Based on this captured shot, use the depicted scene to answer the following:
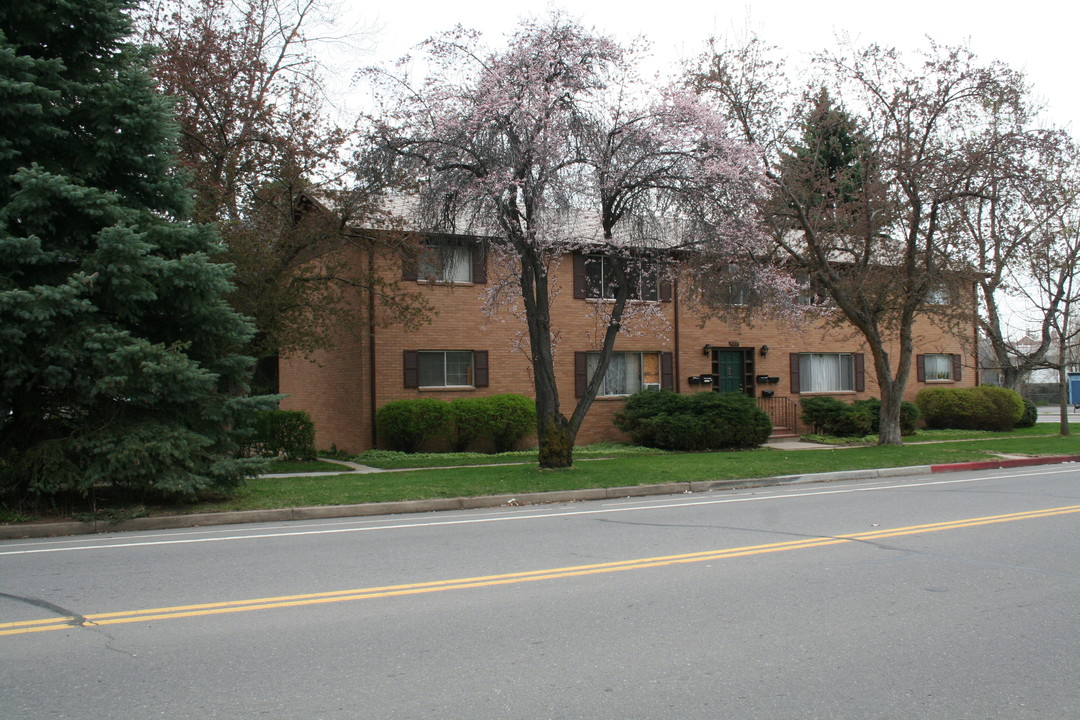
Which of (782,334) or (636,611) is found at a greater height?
(782,334)

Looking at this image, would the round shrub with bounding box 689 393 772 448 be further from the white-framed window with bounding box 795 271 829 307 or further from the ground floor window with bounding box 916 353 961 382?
the ground floor window with bounding box 916 353 961 382

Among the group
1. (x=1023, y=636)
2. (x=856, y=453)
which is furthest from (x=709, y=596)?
(x=856, y=453)

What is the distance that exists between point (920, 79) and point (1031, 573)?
1521cm

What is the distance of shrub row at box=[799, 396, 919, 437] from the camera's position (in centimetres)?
2503

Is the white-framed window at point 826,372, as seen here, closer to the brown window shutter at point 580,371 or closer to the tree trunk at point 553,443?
the brown window shutter at point 580,371

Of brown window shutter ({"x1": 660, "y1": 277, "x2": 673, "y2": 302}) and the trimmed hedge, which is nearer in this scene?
the trimmed hedge

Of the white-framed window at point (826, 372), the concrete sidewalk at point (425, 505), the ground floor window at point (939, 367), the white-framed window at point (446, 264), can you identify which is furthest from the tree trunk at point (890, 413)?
the white-framed window at point (446, 264)

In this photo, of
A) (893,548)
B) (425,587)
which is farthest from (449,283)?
(425,587)

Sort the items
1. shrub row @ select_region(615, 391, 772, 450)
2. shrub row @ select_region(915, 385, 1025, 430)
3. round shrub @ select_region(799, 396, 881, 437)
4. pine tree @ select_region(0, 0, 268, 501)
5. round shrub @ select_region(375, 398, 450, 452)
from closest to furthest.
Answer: pine tree @ select_region(0, 0, 268, 501) → round shrub @ select_region(375, 398, 450, 452) → shrub row @ select_region(615, 391, 772, 450) → round shrub @ select_region(799, 396, 881, 437) → shrub row @ select_region(915, 385, 1025, 430)

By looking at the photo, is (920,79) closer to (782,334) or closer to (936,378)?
(782,334)

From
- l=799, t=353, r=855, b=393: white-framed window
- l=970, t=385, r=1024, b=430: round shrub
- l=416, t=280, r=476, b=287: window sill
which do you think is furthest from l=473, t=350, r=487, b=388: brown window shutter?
l=970, t=385, r=1024, b=430: round shrub

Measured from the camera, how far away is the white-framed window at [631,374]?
949 inches

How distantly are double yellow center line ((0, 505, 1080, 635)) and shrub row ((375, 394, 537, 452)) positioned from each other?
41.9 ft

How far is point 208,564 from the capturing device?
793 centimetres
